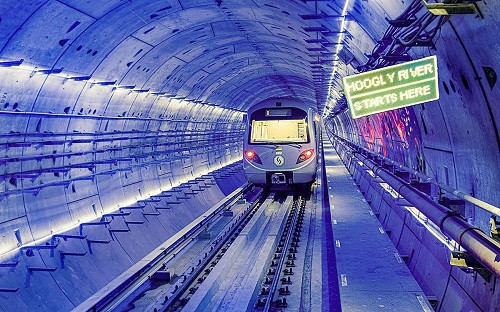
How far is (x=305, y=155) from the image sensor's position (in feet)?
52.0

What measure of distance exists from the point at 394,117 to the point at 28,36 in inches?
364

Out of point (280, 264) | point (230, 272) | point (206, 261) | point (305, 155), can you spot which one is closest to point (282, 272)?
point (280, 264)

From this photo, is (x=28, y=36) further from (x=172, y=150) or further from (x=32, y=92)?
(x=172, y=150)

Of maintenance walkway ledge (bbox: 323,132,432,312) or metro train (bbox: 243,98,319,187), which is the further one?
metro train (bbox: 243,98,319,187)

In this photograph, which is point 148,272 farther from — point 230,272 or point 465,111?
point 465,111

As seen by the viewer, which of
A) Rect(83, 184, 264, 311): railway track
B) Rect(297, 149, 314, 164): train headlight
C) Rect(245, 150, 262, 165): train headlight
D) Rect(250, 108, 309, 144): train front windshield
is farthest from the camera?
Rect(245, 150, 262, 165): train headlight

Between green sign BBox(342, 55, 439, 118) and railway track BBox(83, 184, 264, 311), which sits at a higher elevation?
green sign BBox(342, 55, 439, 118)

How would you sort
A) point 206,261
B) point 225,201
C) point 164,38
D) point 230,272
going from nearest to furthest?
point 230,272 → point 206,261 → point 164,38 → point 225,201

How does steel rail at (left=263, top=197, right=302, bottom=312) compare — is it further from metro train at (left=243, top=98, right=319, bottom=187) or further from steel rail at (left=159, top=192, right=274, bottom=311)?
steel rail at (left=159, top=192, right=274, bottom=311)

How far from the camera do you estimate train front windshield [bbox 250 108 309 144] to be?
52.5 feet

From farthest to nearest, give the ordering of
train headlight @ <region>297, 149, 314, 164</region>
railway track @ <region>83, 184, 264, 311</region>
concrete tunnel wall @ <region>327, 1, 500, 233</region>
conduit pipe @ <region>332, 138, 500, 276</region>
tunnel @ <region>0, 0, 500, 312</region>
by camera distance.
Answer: train headlight @ <region>297, 149, 314, 164</region> → railway track @ <region>83, 184, 264, 311</region> → tunnel @ <region>0, 0, 500, 312</region> → concrete tunnel wall @ <region>327, 1, 500, 233</region> → conduit pipe @ <region>332, 138, 500, 276</region>

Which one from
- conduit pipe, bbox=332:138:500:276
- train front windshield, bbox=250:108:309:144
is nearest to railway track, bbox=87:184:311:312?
conduit pipe, bbox=332:138:500:276

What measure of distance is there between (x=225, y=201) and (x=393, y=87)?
10483 mm

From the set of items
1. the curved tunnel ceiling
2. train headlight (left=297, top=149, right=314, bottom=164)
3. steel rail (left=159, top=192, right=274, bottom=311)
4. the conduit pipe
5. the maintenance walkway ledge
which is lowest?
steel rail (left=159, top=192, right=274, bottom=311)
